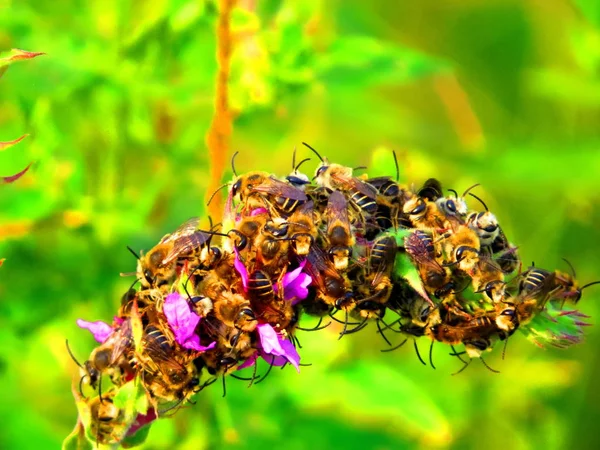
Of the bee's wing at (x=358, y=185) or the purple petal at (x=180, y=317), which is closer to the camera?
the purple petal at (x=180, y=317)

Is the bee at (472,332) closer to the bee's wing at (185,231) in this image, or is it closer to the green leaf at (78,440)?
the bee's wing at (185,231)

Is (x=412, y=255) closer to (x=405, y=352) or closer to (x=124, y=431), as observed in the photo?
(x=124, y=431)

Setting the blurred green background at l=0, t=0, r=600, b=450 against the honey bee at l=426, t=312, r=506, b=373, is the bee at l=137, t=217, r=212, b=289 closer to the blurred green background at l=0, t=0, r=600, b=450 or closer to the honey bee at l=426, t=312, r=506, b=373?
the blurred green background at l=0, t=0, r=600, b=450

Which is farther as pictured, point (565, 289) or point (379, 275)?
point (565, 289)

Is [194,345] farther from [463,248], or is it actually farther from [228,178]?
[228,178]

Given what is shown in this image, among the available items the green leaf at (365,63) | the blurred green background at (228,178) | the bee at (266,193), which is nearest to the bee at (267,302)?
the bee at (266,193)

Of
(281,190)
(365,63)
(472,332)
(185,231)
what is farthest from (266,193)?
(365,63)

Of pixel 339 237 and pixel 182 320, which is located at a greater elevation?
pixel 339 237
